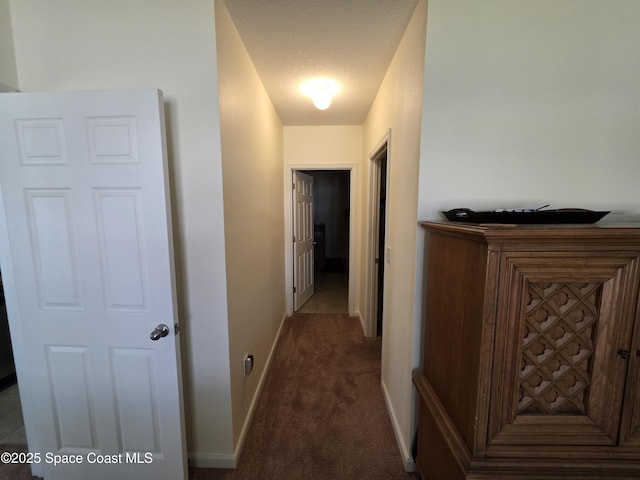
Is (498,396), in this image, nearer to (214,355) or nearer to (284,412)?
(214,355)

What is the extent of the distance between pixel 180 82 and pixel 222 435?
6.22 ft

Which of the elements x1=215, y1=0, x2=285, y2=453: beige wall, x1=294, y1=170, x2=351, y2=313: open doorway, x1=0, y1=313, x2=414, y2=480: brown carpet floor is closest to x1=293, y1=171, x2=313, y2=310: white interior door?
x1=215, y1=0, x2=285, y2=453: beige wall

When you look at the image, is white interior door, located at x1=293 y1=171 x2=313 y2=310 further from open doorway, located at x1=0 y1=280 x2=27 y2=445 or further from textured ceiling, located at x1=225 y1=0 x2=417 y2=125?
open doorway, located at x1=0 y1=280 x2=27 y2=445

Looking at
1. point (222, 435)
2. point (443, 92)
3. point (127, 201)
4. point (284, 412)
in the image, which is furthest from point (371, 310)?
point (127, 201)

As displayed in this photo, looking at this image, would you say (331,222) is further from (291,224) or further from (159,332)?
(159,332)

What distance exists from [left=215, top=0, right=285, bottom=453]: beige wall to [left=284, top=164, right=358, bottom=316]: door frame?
2.23 feet

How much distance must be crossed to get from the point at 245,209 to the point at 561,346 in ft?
5.43

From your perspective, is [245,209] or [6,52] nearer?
[6,52]

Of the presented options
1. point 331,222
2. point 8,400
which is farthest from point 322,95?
point 331,222

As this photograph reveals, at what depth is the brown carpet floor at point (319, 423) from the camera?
1424 mm

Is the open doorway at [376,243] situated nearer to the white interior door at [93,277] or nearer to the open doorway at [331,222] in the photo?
the white interior door at [93,277]

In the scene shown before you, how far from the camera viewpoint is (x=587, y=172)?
1.20m

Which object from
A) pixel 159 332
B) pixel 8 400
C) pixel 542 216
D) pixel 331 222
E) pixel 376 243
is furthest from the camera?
pixel 331 222

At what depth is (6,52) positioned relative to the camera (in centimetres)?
122
